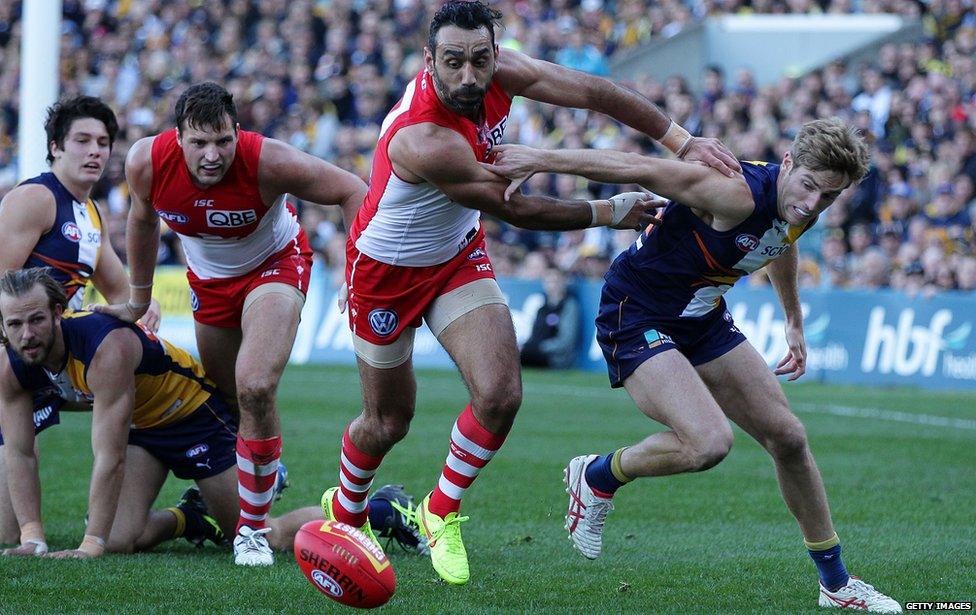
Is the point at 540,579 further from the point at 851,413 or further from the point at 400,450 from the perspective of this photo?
the point at 851,413

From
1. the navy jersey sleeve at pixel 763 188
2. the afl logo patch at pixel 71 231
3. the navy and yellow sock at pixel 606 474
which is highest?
the navy jersey sleeve at pixel 763 188

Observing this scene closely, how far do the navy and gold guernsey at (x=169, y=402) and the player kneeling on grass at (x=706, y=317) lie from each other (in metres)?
2.16

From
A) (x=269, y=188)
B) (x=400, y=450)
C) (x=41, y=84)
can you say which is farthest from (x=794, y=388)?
(x=269, y=188)

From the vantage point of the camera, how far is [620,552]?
716 centimetres

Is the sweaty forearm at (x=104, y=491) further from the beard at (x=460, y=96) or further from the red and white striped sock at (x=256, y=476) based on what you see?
the beard at (x=460, y=96)

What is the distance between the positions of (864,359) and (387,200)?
12741 millimetres

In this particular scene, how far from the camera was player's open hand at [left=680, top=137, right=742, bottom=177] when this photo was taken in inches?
227

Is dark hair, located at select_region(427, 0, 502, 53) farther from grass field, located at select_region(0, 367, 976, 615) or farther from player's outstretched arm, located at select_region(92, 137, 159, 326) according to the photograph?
grass field, located at select_region(0, 367, 976, 615)

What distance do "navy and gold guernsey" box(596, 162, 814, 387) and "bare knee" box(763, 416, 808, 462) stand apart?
0.45 meters


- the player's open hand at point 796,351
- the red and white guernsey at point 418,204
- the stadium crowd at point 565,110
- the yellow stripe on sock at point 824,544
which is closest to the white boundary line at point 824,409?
the stadium crowd at point 565,110

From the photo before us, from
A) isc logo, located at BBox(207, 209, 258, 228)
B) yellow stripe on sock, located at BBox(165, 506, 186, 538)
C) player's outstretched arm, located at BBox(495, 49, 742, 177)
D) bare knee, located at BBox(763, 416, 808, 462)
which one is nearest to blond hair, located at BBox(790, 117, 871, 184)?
player's outstretched arm, located at BBox(495, 49, 742, 177)

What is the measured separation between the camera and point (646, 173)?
5617 millimetres

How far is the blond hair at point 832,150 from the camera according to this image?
5570mm

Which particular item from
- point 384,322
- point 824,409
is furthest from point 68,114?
point 824,409
